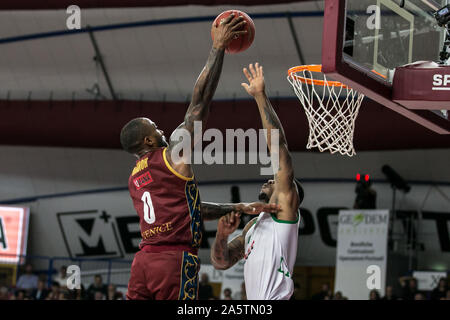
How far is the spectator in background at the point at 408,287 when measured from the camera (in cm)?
1207

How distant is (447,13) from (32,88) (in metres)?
12.8

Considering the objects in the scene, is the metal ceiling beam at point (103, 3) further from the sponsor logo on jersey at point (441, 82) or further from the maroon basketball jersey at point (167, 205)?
the maroon basketball jersey at point (167, 205)

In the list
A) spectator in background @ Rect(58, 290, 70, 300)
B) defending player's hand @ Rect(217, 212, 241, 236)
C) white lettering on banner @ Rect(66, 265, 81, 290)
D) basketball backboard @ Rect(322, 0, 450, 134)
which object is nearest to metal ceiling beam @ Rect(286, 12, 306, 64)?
spectator in background @ Rect(58, 290, 70, 300)

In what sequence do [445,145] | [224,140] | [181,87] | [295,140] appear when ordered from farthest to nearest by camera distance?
[181,87] < [224,140] < [295,140] < [445,145]

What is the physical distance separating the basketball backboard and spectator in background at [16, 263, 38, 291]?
11830 mm

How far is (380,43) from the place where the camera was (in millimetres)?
5750

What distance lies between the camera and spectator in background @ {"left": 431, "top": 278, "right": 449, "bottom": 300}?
11.3m

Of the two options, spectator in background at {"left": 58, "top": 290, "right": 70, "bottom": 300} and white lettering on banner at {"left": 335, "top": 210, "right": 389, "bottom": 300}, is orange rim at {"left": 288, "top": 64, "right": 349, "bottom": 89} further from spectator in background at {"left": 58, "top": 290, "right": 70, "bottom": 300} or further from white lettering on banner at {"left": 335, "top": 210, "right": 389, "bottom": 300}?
white lettering on banner at {"left": 335, "top": 210, "right": 389, "bottom": 300}

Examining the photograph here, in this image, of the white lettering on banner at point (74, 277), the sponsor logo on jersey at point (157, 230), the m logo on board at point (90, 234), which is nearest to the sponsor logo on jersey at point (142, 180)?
the sponsor logo on jersey at point (157, 230)

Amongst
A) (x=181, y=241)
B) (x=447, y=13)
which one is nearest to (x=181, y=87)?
(x=447, y=13)

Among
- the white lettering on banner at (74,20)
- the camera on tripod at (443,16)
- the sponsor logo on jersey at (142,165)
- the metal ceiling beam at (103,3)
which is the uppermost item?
the white lettering on banner at (74,20)

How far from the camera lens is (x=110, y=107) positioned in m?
15.1

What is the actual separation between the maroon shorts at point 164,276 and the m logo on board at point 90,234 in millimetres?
12860
